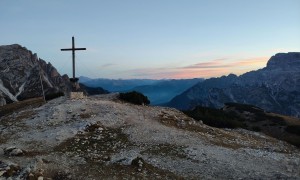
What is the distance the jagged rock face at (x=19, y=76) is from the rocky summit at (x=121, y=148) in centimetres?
10238

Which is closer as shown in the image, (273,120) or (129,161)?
(129,161)

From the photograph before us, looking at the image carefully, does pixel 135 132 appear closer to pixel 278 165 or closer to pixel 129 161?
pixel 129 161

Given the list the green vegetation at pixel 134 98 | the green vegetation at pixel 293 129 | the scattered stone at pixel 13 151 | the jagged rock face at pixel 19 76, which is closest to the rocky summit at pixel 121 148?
the scattered stone at pixel 13 151

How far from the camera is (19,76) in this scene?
533ft

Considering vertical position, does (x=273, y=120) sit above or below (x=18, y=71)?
below

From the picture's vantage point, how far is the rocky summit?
26.7 meters

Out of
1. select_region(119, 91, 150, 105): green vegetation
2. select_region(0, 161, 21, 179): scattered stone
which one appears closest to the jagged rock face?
select_region(119, 91, 150, 105): green vegetation

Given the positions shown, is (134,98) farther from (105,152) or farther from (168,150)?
(105,152)

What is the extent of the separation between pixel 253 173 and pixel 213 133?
14957 millimetres

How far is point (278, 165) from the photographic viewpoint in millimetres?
30609

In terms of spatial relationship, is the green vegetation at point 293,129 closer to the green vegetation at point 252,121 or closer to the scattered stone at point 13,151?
the green vegetation at point 252,121

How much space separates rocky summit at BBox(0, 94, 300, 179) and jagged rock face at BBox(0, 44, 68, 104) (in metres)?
102

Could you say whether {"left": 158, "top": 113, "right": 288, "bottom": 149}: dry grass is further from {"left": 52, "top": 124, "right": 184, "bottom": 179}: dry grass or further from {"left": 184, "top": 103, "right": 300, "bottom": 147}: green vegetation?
{"left": 184, "top": 103, "right": 300, "bottom": 147}: green vegetation

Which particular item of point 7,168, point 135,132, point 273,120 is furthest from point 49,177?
point 273,120
